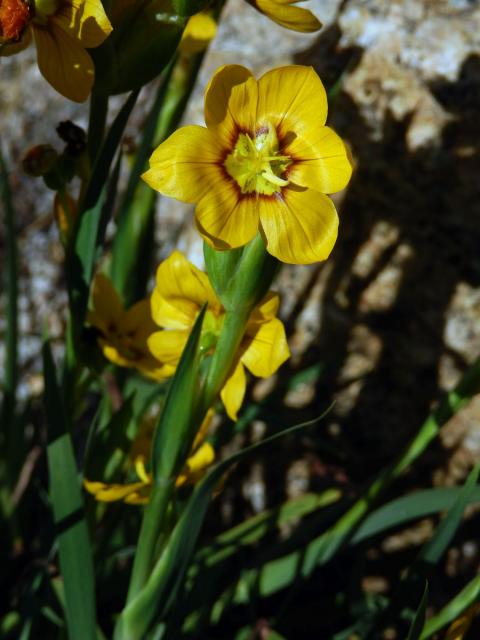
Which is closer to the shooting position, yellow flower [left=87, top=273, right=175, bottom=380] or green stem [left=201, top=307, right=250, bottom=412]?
green stem [left=201, top=307, right=250, bottom=412]

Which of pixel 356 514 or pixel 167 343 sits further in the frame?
pixel 356 514

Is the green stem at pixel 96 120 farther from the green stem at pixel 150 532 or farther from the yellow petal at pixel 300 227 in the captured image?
the green stem at pixel 150 532

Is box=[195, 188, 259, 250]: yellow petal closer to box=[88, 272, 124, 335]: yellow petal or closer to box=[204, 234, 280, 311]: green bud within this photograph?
box=[204, 234, 280, 311]: green bud

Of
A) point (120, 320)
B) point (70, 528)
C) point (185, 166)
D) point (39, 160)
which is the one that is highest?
point (185, 166)

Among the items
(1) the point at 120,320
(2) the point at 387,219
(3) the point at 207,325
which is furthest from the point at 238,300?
(2) the point at 387,219

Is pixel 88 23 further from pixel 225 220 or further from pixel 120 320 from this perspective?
pixel 120 320

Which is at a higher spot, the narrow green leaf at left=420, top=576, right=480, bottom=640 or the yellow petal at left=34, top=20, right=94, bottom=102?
the yellow petal at left=34, top=20, right=94, bottom=102

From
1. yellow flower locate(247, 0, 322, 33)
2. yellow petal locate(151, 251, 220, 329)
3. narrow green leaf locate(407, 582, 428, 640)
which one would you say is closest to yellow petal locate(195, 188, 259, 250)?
yellow petal locate(151, 251, 220, 329)

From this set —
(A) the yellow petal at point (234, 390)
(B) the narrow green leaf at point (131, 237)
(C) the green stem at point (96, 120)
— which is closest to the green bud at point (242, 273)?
(A) the yellow petal at point (234, 390)
